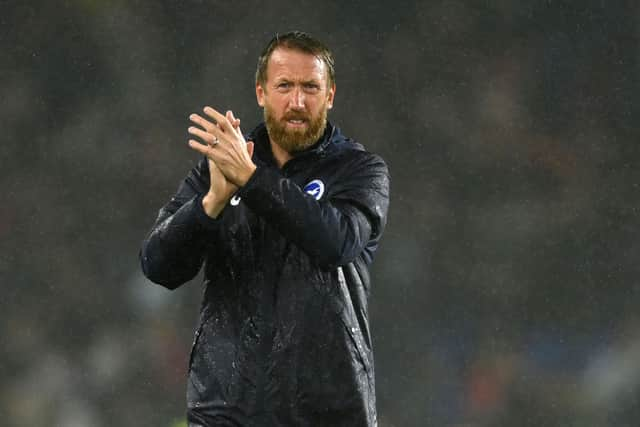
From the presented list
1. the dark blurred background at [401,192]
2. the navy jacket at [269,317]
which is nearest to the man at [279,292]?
the navy jacket at [269,317]

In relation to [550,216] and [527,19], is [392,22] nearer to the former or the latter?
[527,19]

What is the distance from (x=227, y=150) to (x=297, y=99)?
23cm

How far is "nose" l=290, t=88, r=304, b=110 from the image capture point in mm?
1829

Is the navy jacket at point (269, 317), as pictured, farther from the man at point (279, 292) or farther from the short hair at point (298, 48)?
the short hair at point (298, 48)

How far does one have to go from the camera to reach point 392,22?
4.17 metres

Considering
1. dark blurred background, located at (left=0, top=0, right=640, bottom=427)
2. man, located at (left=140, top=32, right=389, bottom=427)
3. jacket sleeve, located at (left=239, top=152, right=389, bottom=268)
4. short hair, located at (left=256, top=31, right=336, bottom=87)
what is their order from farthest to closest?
1. dark blurred background, located at (left=0, top=0, right=640, bottom=427)
2. short hair, located at (left=256, top=31, right=336, bottom=87)
3. man, located at (left=140, top=32, right=389, bottom=427)
4. jacket sleeve, located at (left=239, top=152, right=389, bottom=268)

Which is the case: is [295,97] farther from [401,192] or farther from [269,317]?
[401,192]

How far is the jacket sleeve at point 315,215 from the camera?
1643mm

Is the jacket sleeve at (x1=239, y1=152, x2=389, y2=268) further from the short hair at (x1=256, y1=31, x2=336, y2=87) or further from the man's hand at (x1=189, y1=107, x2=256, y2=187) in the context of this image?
the short hair at (x1=256, y1=31, x2=336, y2=87)

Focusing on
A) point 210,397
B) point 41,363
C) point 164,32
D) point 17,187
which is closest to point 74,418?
point 41,363

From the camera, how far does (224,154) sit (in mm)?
1648

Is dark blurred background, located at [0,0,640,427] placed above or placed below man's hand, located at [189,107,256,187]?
above

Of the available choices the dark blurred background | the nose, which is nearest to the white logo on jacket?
the nose

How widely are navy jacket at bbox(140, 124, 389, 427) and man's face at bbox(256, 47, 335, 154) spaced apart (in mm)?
111
